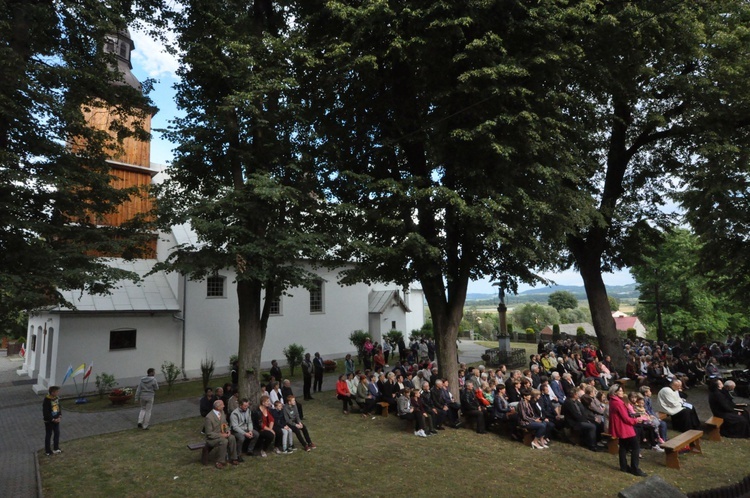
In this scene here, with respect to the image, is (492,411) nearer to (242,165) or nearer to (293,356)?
(242,165)

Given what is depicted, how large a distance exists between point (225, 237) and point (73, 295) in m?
13.5

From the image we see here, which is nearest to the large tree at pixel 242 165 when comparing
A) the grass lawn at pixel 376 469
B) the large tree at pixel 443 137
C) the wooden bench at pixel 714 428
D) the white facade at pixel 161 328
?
the large tree at pixel 443 137

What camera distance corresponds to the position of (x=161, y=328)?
2244 centimetres

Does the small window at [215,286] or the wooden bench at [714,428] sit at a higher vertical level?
the small window at [215,286]

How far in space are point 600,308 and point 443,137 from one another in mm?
12956

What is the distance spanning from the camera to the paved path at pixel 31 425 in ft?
31.5

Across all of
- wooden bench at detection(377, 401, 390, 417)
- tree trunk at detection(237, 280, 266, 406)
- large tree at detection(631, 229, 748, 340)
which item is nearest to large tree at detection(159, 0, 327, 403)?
tree trunk at detection(237, 280, 266, 406)

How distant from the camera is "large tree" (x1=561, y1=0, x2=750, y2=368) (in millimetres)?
14070

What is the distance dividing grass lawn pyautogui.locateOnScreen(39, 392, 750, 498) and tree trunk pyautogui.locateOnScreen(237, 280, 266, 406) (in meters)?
1.91

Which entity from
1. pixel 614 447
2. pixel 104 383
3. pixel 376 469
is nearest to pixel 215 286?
pixel 104 383

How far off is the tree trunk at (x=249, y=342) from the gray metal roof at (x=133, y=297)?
30.7 feet

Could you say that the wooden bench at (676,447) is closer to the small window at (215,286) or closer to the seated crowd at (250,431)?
the seated crowd at (250,431)

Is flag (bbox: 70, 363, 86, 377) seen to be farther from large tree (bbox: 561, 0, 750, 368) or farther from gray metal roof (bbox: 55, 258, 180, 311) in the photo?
large tree (bbox: 561, 0, 750, 368)

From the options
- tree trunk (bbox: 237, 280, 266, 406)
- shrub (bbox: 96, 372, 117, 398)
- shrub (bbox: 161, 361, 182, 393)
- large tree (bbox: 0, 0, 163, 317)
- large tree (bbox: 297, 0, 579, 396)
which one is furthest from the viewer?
shrub (bbox: 161, 361, 182, 393)
